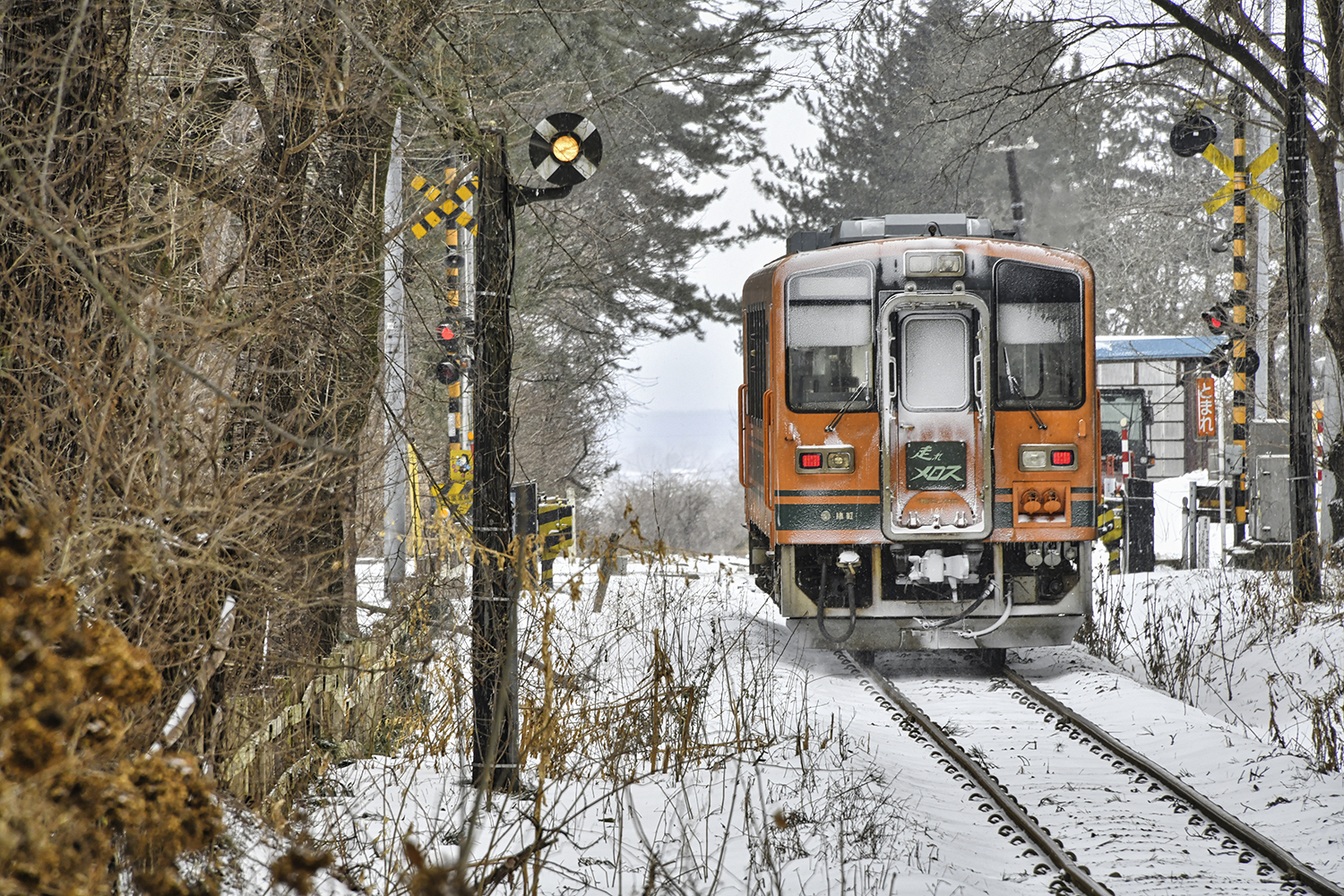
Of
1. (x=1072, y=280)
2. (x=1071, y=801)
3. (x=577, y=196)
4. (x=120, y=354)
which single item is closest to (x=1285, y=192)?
(x=1072, y=280)

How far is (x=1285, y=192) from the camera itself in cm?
1092

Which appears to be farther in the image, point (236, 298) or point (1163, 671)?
point (1163, 671)

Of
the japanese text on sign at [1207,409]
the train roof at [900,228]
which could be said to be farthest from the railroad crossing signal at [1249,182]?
the train roof at [900,228]

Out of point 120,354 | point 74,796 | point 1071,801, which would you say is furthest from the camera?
point 1071,801

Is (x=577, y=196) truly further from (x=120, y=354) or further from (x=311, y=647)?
(x=120, y=354)

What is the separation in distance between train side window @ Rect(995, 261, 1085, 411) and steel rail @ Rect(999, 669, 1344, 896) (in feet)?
7.10

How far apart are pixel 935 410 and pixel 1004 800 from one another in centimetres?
359

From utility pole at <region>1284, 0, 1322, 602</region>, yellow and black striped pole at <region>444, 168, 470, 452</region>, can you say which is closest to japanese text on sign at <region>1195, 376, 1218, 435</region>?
utility pole at <region>1284, 0, 1322, 602</region>

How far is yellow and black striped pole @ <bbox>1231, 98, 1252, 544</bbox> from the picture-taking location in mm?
13992

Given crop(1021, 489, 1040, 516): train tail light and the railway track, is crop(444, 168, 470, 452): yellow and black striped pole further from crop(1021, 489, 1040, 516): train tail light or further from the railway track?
the railway track

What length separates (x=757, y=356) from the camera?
10242 millimetres

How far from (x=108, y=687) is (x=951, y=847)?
3915 mm

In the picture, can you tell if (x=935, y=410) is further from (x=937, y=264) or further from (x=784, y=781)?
(x=784, y=781)

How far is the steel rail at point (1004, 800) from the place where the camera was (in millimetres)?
4977
